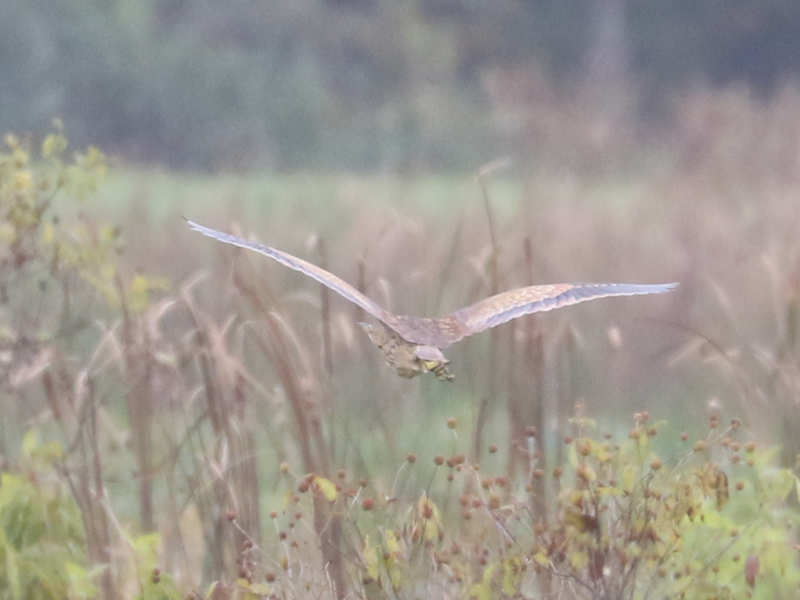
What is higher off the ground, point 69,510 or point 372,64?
point 372,64

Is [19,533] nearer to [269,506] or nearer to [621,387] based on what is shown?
Answer: [269,506]

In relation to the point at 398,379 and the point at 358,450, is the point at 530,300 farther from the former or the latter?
the point at 398,379

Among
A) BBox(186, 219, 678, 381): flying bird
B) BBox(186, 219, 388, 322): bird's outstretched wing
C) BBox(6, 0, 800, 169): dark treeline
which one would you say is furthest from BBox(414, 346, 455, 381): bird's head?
BBox(6, 0, 800, 169): dark treeline

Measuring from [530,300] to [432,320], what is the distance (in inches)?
7.7

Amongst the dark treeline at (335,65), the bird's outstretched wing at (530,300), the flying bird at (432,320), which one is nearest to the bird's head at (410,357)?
the flying bird at (432,320)

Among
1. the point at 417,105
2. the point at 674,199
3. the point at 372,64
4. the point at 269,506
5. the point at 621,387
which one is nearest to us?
the point at 269,506

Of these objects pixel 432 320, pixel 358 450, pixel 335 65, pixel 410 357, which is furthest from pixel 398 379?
pixel 335 65

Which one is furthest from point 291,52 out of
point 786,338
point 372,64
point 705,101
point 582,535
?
point 582,535

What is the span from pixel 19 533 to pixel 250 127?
18.7 meters

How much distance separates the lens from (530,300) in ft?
Result: 10.2

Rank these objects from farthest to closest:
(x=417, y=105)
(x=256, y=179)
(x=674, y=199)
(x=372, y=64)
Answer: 1. (x=372, y=64)
2. (x=417, y=105)
3. (x=256, y=179)
4. (x=674, y=199)

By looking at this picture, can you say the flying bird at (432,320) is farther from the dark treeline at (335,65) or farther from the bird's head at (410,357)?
the dark treeline at (335,65)

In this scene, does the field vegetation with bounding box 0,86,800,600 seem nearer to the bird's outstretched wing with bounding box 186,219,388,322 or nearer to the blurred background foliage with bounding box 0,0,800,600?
the blurred background foliage with bounding box 0,0,800,600

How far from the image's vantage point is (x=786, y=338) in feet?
14.5
